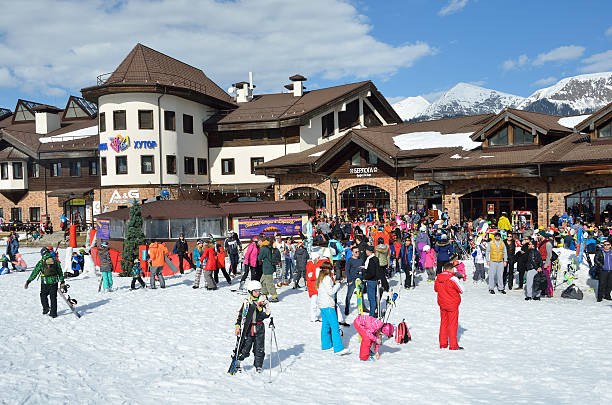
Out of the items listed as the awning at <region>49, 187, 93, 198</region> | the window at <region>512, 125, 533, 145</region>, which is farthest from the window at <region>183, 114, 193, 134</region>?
the window at <region>512, 125, 533, 145</region>

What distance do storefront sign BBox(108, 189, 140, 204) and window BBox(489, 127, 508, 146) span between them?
78.7 feet

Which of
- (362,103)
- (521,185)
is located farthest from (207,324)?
(362,103)

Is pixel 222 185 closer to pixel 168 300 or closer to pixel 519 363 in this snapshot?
pixel 168 300

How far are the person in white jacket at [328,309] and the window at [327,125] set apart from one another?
31.4 metres

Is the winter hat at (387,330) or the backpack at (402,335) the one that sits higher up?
the winter hat at (387,330)

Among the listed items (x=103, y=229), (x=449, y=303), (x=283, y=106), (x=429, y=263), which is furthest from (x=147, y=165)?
(x=449, y=303)

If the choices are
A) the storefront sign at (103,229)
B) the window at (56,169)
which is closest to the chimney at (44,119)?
the window at (56,169)

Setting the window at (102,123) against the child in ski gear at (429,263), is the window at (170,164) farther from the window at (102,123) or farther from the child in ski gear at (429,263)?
the child in ski gear at (429,263)

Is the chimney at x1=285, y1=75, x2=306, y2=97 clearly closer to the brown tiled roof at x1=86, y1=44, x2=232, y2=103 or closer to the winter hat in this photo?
the brown tiled roof at x1=86, y1=44, x2=232, y2=103

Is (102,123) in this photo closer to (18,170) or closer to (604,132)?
(18,170)

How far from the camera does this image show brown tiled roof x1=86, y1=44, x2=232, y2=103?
1453 inches

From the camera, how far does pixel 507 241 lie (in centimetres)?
1442

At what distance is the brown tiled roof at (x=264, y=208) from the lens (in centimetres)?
2362

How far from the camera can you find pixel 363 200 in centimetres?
3238
